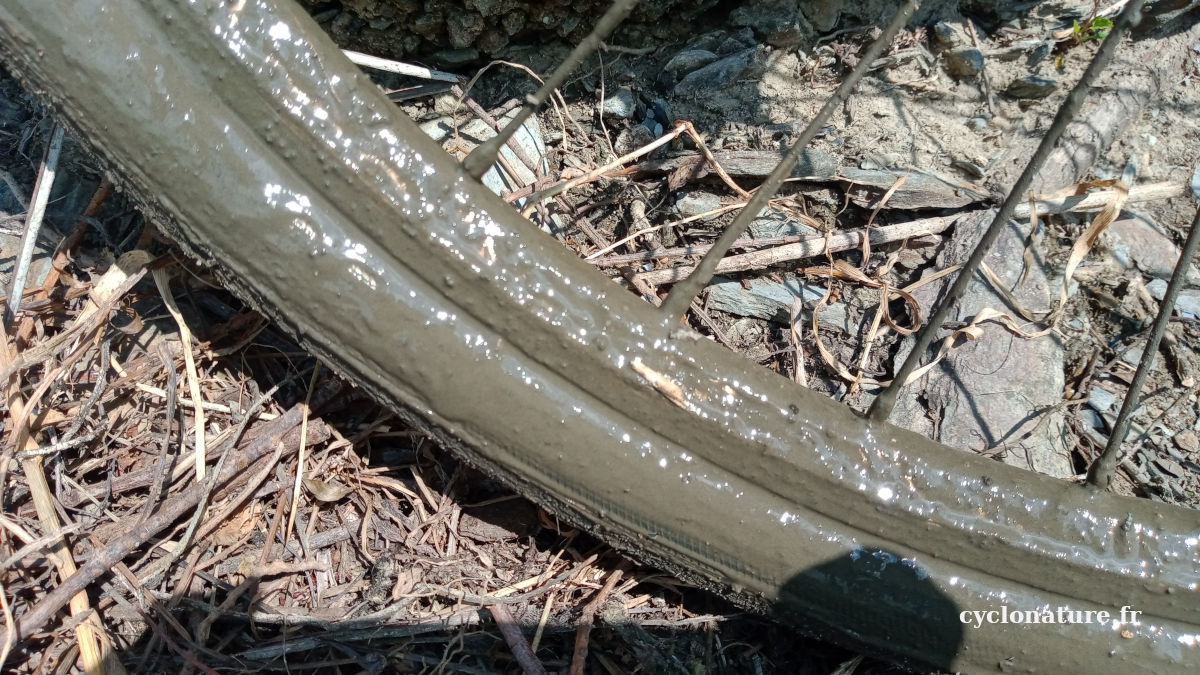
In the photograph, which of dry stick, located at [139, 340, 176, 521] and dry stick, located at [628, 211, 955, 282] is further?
dry stick, located at [628, 211, 955, 282]

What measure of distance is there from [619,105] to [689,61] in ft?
1.03

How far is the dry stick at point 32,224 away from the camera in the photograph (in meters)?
2.23

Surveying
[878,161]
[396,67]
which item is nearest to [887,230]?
[878,161]

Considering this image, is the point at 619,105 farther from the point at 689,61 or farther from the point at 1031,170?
the point at 1031,170

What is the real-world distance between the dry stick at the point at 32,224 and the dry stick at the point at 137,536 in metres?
0.73

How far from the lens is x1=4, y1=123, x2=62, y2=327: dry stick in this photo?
2.23 m

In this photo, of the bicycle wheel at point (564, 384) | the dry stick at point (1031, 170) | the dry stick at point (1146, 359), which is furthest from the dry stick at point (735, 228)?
the dry stick at point (1146, 359)

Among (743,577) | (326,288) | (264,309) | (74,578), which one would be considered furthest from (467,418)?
(74,578)

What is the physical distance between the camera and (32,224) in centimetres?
223

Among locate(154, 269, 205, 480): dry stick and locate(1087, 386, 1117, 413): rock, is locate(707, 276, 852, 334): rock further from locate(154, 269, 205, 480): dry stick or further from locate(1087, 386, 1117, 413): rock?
locate(154, 269, 205, 480): dry stick

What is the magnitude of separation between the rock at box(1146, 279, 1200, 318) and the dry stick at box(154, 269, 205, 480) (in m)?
3.25

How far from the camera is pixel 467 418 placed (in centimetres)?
197

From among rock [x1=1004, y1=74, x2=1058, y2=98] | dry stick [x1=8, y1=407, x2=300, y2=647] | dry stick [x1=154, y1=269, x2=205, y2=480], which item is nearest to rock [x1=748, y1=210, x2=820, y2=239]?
rock [x1=1004, y1=74, x2=1058, y2=98]

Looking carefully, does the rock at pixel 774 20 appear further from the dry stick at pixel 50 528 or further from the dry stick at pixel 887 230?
the dry stick at pixel 50 528
